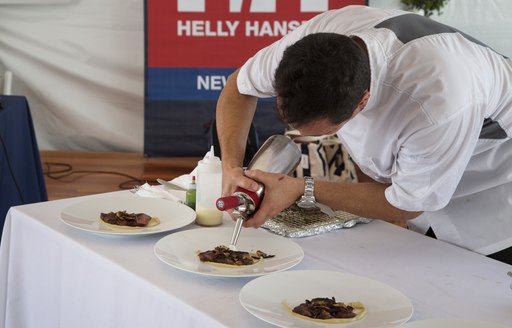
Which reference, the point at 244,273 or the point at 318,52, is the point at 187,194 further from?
the point at 318,52

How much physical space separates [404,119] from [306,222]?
34 cm

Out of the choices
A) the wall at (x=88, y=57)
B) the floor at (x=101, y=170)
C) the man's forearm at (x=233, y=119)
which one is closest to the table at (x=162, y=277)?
the man's forearm at (x=233, y=119)

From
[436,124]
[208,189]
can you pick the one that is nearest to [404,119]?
[436,124]

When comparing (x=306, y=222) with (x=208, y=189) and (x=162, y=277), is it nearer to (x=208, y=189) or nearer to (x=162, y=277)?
(x=208, y=189)

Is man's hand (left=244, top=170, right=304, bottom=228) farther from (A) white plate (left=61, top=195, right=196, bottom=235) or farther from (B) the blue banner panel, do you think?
(B) the blue banner panel

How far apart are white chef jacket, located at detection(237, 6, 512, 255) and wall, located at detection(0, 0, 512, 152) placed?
118 inches

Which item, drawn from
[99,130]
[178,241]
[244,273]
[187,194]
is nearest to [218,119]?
[187,194]

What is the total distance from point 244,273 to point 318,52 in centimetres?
39

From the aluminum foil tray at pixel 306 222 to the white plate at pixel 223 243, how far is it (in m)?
0.04

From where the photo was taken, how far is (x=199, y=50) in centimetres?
416

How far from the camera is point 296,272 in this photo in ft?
3.78

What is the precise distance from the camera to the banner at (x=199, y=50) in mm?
4102

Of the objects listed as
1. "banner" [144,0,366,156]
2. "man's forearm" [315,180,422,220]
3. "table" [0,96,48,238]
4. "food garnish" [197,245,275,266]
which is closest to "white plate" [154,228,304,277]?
"food garnish" [197,245,275,266]

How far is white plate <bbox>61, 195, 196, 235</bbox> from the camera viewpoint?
4.40 feet
